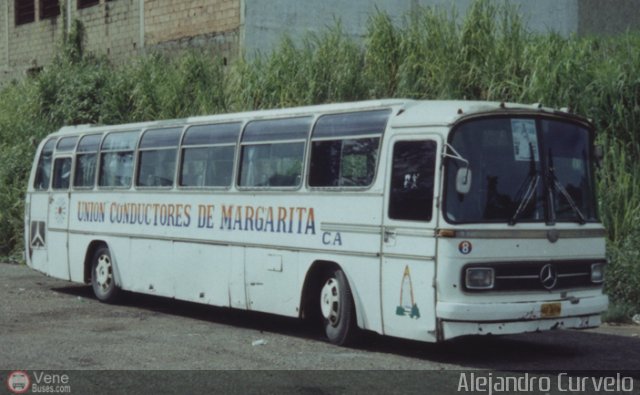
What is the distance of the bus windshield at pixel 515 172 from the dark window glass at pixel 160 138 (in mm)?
5163

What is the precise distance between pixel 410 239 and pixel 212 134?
4.05 metres

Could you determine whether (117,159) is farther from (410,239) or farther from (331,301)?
(410,239)

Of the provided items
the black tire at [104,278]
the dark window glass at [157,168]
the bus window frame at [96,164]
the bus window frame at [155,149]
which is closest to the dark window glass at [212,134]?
the bus window frame at [155,149]

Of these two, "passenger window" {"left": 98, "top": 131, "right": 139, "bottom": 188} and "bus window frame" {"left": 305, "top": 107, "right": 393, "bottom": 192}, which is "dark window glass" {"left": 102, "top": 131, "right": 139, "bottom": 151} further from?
"bus window frame" {"left": 305, "top": 107, "right": 393, "bottom": 192}

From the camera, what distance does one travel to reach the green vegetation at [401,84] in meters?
14.5

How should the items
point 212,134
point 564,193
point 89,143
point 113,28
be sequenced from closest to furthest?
point 564,193 < point 212,134 < point 89,143 < point 113,28

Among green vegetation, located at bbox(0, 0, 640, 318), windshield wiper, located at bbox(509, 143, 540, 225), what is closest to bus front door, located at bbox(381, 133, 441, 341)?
windshield wiper, located at bbox(509, 143, 540, 225)

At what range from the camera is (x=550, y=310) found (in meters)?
9.66

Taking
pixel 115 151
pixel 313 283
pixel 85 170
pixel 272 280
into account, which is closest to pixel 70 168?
pixel 85 170

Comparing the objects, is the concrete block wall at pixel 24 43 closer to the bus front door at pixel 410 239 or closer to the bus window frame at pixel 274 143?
the bus window frame at pixel 274 143

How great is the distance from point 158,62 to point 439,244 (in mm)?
16031

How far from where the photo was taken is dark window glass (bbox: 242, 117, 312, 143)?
11.5 m

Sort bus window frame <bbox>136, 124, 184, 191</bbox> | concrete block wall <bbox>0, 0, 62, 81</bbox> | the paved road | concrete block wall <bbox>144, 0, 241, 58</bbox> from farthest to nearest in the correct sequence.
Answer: concrete block wall <bbox>0, 0, 62, 81</bbox>
concrete block wall <bbox>144, 0, 241, 58</bbox>
bus window frame <bbox>136, 124, 184, 191</bbox>
the paved road

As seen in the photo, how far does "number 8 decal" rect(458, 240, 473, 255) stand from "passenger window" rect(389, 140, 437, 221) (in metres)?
0.40
